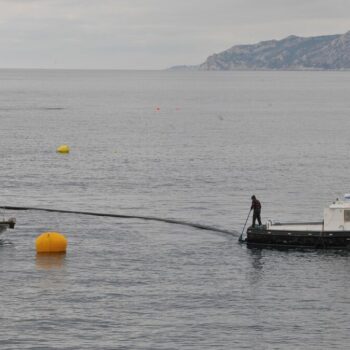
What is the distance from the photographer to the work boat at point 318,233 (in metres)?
74.2

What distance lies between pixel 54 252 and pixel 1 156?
7334 cm

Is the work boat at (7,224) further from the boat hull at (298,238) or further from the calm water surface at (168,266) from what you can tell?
the boat hull at (298,238)

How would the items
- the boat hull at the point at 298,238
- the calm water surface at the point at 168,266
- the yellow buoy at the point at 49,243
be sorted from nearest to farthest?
the calm water surface at the point at 168,266 < the yellow buoy at the point at 49,243 < the boat hull at the point at 298,238

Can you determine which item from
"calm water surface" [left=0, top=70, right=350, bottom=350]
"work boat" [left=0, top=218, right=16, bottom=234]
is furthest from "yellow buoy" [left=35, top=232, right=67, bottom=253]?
"work boat" [left=0, top=218, right=16, bottom=234]

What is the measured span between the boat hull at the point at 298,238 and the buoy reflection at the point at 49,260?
15.4m

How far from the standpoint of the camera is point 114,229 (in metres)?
84.1

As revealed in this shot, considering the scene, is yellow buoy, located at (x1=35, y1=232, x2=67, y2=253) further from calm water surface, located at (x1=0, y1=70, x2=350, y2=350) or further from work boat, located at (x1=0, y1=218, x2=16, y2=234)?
work boat, located at (x1=0, y1=218, x2=16, y2=234)

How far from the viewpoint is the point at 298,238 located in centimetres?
7475

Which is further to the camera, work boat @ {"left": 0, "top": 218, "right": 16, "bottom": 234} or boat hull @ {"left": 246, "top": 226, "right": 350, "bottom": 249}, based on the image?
work boat @ {"left": 0, "top": 218, "right": 16, "bottom": 234}

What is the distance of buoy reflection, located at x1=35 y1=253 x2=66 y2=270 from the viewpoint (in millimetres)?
69062

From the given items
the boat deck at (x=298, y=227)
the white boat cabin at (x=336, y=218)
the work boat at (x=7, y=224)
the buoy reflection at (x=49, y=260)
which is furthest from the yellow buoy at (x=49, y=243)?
the white boat cabin at (x=336, y=218)

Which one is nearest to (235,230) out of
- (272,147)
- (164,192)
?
(164,192)

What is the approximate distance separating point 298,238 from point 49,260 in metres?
19.7

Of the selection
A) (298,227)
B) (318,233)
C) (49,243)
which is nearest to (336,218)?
(318,233)
